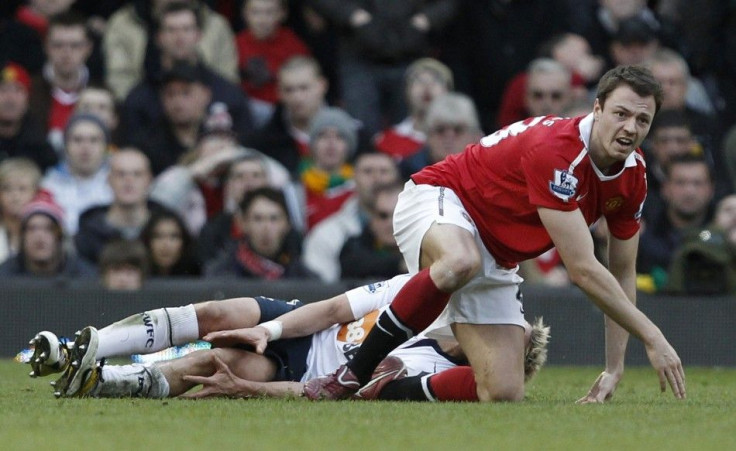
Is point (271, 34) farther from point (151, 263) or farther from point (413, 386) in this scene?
point (413, 386)

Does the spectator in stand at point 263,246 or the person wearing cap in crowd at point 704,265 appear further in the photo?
the spectator in stand at point 263,246

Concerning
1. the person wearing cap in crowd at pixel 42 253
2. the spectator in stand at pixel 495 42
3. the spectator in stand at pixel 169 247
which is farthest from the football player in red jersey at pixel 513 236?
the spectator in stand at pixel 495 42

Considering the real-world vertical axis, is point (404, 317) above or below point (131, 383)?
above

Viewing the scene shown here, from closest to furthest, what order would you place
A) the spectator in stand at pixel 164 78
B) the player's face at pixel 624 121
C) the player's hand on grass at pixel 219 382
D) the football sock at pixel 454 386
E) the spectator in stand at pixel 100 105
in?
the player's face at pixel 624 121 < the player's hand on grass at pixel 219 382 < the football sock at pixel 454 386 < the spectator in stand at pixel 100 105 < the spectator in stand at pixel 164 78

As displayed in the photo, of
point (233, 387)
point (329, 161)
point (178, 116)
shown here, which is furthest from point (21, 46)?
point (233, 387)

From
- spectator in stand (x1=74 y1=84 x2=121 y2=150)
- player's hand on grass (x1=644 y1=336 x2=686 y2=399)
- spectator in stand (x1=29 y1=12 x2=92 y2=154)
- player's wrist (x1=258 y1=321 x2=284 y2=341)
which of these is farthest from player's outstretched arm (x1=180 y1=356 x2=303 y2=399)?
spectator in stand (x1=29 y1=12 x2=92 y2=154)

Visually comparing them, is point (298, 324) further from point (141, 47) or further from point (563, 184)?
point (141, 47)

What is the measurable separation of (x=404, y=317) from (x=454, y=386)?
20.4 inches

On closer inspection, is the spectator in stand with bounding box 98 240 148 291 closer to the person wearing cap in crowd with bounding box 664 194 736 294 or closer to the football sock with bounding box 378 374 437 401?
the person wearing cap in crowd with bounding box 664 194 736 294

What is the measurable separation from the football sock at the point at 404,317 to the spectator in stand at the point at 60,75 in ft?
21.6

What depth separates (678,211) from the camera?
11898mm

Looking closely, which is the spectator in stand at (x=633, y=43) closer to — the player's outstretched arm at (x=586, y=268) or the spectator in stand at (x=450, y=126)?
the spectator in stand at (x=450, y=126)

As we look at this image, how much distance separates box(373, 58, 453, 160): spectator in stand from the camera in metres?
12.9

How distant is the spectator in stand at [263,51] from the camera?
13406 mm
